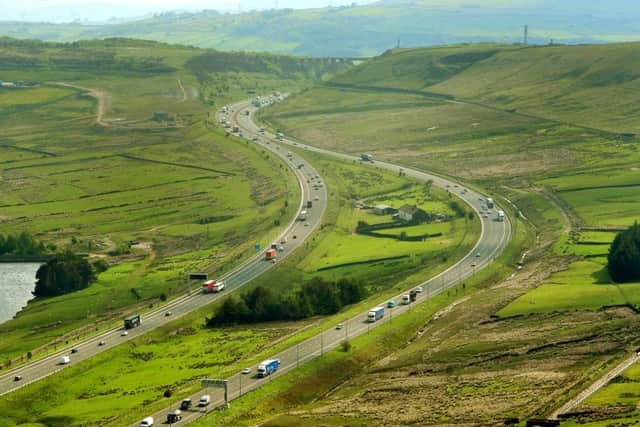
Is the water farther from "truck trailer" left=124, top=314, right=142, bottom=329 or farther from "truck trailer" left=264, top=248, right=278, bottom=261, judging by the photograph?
"truck trailer" left=264, top=248, right=278, bottom=261

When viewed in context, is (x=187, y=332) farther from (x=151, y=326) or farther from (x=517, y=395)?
(x=517, y=395)

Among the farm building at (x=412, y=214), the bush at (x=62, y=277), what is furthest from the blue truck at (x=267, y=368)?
the farm building at (x=412, y=214)

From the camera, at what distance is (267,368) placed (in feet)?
364

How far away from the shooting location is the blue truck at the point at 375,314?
130250mm

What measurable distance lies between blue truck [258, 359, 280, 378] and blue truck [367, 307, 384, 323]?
20.6 metres

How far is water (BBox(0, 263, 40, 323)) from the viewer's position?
151575mm

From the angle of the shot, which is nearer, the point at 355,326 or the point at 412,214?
the point at 355,326

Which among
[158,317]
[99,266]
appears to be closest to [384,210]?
[99,266]

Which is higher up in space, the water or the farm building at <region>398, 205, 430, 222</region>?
the farm building at <region>398, 205, 430, 222</region>

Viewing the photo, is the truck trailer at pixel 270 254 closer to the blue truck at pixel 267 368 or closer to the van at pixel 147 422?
the blue truck at pixel 267 368

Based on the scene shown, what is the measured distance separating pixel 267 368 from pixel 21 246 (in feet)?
259

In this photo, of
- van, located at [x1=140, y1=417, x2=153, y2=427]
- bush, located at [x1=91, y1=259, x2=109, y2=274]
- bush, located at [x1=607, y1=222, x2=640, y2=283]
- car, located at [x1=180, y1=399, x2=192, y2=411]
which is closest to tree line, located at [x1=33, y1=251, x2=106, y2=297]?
bush, located at [x1=91, y1=259, x2=109, y2=274]

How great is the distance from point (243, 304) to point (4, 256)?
55.3 meters

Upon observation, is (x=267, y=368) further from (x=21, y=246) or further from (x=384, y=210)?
(x=384, y=210)
